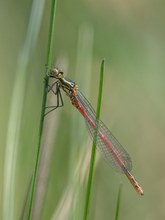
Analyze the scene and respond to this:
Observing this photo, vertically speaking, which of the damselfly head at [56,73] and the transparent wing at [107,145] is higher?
the damselfly head at [56,73]

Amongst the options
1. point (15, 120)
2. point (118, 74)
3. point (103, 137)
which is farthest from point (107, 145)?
point (15, 120)

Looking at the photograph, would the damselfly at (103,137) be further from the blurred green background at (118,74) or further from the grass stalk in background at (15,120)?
the grass stalk in background at (15,120)

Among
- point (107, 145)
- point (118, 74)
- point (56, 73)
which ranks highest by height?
point (118, 74)

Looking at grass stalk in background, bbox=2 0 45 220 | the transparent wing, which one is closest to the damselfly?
the transparent wing

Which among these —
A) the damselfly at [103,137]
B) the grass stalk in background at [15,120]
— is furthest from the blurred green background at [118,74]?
the grass stalk in background at [15,120]

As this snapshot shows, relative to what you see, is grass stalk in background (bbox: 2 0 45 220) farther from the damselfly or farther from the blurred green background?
the damselfly

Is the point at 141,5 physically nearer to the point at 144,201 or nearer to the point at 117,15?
the point at 117,15

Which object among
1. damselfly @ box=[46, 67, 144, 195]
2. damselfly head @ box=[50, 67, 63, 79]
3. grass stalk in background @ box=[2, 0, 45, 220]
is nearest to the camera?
grass stalk in background @ box=[2, 0, 45, 220]

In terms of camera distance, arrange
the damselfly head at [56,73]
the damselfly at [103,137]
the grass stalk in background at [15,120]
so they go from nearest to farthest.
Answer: the grass stalk in background at [15,120] → the damselfly head at [56,73] → the damselfly at [103,137]

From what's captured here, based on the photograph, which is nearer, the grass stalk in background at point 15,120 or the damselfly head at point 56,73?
the grass stalk in background at point 15,120

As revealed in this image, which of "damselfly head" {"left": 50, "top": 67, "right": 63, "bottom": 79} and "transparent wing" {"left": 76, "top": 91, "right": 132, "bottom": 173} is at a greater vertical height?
"damselfly head" {"left": 50, "top": 67, "right": 63, "bottom": 79}

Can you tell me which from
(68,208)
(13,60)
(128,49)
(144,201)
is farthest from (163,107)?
(68,208)

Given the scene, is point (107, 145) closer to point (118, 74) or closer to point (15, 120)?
point (118, 74)
